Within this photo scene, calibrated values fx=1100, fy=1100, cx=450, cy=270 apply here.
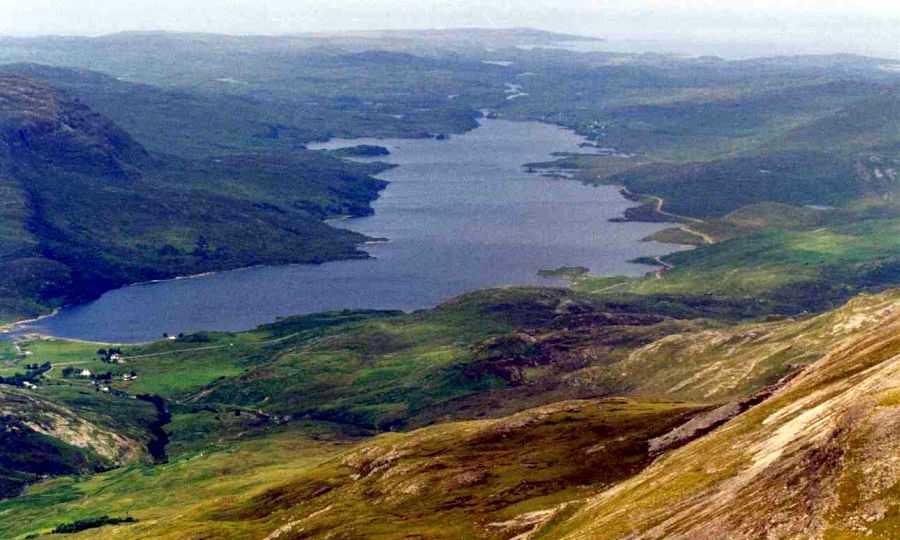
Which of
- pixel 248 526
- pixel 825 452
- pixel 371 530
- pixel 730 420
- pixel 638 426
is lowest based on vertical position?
pixel 248 526

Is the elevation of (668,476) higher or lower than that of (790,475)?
lower

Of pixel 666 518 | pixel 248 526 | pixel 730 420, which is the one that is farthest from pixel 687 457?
pixel 248 526

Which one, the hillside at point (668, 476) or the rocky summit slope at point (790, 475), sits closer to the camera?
the rocky summit slope at point (790, 475)

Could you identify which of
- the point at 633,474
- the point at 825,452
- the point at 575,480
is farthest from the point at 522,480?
the point at 825,452

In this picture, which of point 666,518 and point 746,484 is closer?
point 746,484

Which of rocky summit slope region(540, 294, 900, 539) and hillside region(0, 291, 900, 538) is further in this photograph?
hillside region(0, 291, 900, 538)

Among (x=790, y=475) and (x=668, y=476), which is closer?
(x=790, y=475)

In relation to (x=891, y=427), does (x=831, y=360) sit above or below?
below

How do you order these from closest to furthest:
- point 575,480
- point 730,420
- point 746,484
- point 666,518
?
point 746,484
point 666,518
point 730,420
point 575,480

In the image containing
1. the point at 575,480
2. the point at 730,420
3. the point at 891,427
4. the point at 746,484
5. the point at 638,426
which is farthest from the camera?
the point at 638,426

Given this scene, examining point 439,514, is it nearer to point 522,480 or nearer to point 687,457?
point 522,480
